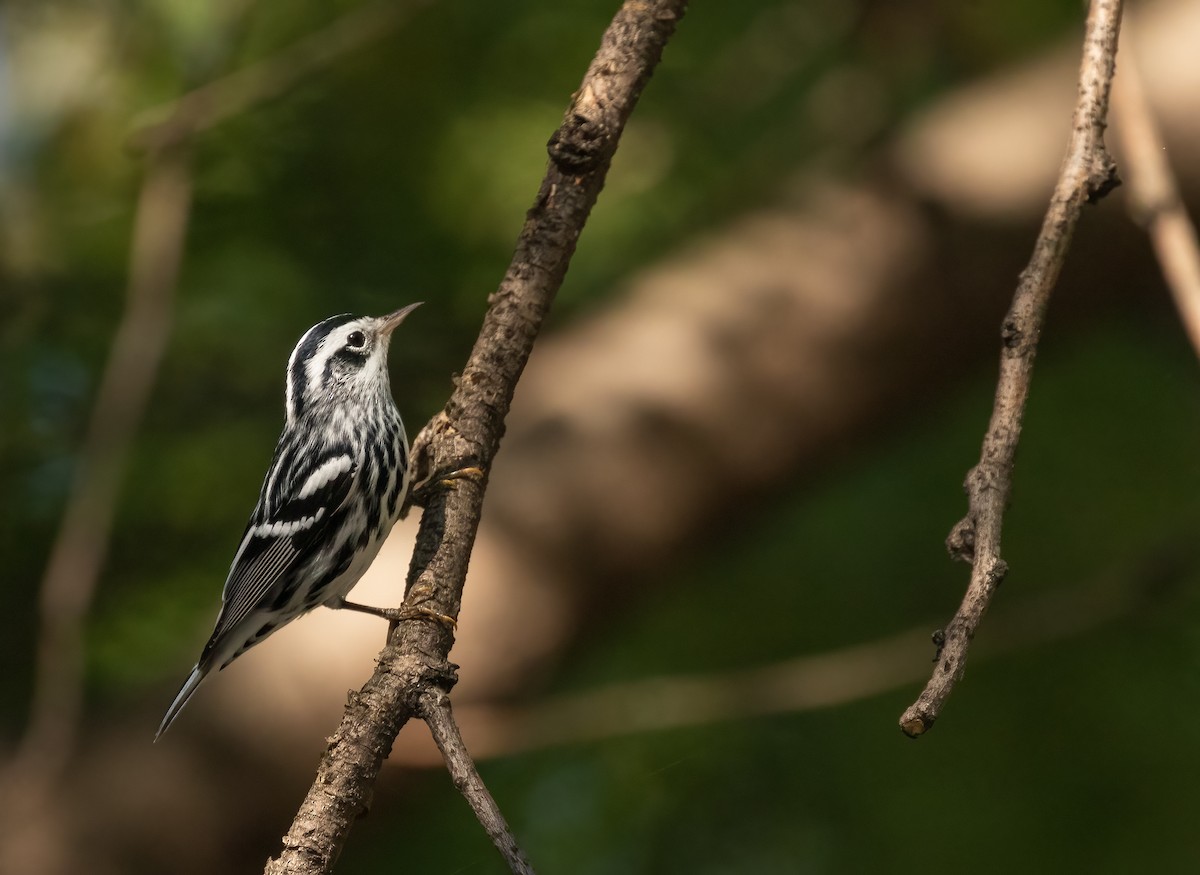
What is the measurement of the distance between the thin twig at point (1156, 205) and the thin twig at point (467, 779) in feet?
3.98

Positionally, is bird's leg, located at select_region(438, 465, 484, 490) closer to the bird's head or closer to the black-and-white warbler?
the black-and-white warbler

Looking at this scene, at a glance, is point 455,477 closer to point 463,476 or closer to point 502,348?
point 463,476

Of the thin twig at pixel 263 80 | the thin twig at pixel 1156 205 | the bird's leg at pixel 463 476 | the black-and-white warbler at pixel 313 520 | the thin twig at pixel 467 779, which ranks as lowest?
the thin twig at pixel 467 779

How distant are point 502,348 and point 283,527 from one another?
129 centimetres

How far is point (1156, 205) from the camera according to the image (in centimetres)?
206

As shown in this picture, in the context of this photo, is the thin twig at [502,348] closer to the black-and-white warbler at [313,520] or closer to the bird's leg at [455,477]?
the bird's leg at [455,477]

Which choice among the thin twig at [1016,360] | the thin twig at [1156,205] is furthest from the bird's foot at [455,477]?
the thin twig at [1156,205]

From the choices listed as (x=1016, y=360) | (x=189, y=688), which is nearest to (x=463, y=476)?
(x=1016, y=360)

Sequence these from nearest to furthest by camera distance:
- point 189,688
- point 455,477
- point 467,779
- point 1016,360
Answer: point 467,779, point 1016,360, point 455,477, point 189,688

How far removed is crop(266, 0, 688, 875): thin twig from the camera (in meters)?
1.60

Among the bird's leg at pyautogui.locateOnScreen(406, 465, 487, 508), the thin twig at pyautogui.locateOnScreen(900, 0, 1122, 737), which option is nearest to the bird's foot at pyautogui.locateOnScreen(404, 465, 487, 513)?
the bird's leg at pyautogui.locateOnScreen(406, 465, 487, 508)

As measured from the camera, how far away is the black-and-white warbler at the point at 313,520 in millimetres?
2994

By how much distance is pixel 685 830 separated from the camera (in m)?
Result: 3.73

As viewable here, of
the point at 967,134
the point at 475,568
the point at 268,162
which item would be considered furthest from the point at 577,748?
the point at 967,134
